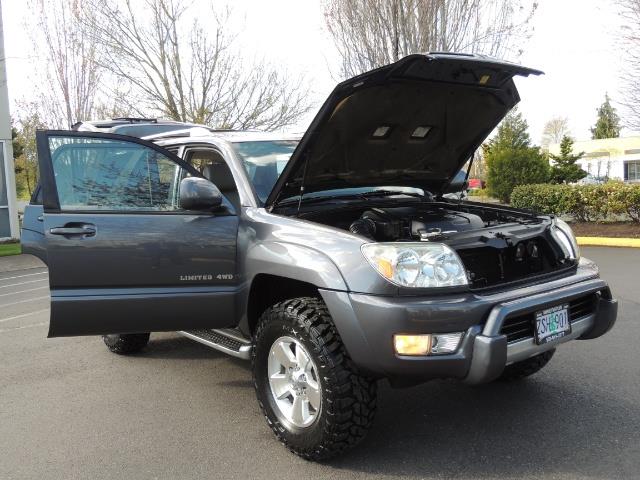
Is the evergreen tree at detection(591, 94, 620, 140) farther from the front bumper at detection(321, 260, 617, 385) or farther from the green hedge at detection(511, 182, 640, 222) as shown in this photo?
the front bumper at detection(321, 260, 617, 385)

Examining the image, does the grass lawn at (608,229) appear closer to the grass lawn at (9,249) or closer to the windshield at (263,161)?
the windshield at (263,161)

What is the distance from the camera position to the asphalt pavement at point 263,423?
3115 millimetres

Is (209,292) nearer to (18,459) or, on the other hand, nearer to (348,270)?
(348,270)

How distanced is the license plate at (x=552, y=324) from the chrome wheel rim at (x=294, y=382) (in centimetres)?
123

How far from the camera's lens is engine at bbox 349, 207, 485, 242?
360cm

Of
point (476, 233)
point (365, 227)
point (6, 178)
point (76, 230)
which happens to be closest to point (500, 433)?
point (476, 233)

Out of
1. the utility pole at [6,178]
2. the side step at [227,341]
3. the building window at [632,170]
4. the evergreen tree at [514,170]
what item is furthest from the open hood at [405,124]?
the building window at [632,170]

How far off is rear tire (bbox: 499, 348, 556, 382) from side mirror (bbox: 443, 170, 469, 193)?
1.64 metres

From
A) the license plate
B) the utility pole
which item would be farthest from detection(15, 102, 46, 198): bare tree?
the license plate

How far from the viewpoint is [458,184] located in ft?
16.9

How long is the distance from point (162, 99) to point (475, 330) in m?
16.3

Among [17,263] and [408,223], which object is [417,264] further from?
[17,263]

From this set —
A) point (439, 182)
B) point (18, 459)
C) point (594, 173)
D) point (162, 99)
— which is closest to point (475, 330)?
point (439, 182)

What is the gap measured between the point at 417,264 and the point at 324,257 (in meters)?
0.50
